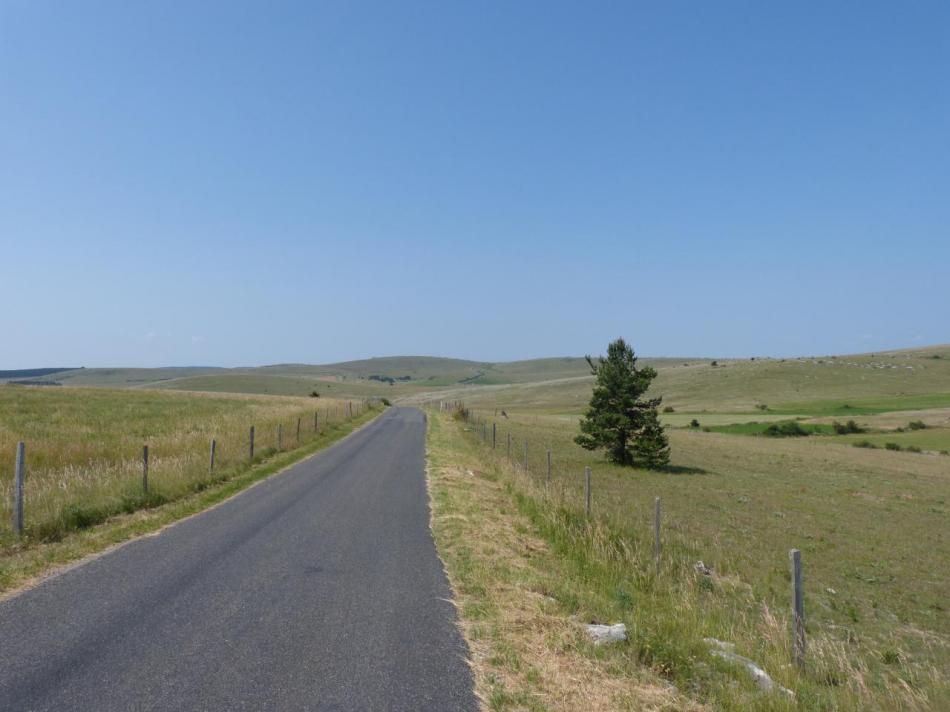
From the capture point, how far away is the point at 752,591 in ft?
39.1

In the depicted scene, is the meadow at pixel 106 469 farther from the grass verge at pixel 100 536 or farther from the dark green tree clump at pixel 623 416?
the dark green tree clump at pixel 623 416

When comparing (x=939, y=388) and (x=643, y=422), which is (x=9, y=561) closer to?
(x=643, y=422)

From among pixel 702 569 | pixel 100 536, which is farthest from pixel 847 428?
pixel 100 536

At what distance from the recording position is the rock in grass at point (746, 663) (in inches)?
252

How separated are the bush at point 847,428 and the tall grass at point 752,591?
138ft

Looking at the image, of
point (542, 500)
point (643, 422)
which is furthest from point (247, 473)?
point (643, 422)

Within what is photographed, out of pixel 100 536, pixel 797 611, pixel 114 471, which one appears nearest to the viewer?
pixel 797 611

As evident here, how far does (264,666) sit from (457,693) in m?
1.90

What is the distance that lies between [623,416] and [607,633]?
1207 inches

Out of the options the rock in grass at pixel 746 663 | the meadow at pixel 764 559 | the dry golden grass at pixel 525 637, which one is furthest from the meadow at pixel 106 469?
the rock in grass at pixel 746 663

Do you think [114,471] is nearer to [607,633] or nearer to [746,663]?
[607,633]

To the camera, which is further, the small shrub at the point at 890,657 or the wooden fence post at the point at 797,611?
the small shrub at the point at 890,657

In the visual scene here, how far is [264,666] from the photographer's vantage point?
6.30 meters

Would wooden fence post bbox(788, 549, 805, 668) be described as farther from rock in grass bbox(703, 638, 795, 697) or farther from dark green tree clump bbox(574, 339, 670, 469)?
dark green tree clump bbox(574, 339, 670, 469)
